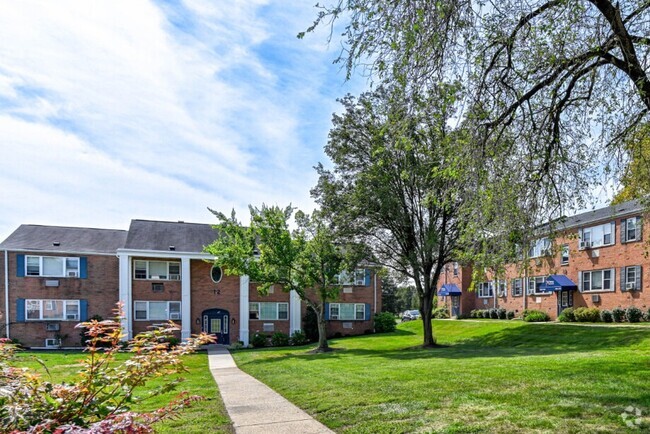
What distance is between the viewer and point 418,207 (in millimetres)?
20047

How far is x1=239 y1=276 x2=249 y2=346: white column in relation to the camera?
30344mm

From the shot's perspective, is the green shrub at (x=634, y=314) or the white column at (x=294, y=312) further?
the white column at (x=294, y=312)

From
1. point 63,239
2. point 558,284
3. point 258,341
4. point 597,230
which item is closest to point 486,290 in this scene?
point 558,284

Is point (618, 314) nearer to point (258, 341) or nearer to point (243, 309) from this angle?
point (258, 341)

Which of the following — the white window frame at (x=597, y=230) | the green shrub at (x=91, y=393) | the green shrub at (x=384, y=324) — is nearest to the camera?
the green shrub at (x=91, y=393)

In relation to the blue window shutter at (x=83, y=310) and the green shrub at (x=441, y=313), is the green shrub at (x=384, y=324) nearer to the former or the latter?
the green shrub at (x=441, y=313)

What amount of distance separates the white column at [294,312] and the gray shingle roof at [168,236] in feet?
21.6

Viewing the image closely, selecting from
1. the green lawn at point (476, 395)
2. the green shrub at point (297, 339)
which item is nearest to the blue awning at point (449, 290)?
the green shrub at point (297, 339)

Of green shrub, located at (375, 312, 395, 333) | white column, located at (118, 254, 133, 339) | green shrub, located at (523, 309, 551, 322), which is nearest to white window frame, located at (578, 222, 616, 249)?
green shrub, located at (523, 309, 551, 322)

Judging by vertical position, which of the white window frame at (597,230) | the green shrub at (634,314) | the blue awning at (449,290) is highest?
the white window frame at (597,230)

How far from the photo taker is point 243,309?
30578 millimetres

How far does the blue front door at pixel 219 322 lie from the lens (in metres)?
30.3

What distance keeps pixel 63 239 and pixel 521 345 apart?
87.1 ft

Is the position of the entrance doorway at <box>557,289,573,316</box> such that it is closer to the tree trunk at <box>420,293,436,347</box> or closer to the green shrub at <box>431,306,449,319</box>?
the tree trunk at <box>420,293,436,347</box>
